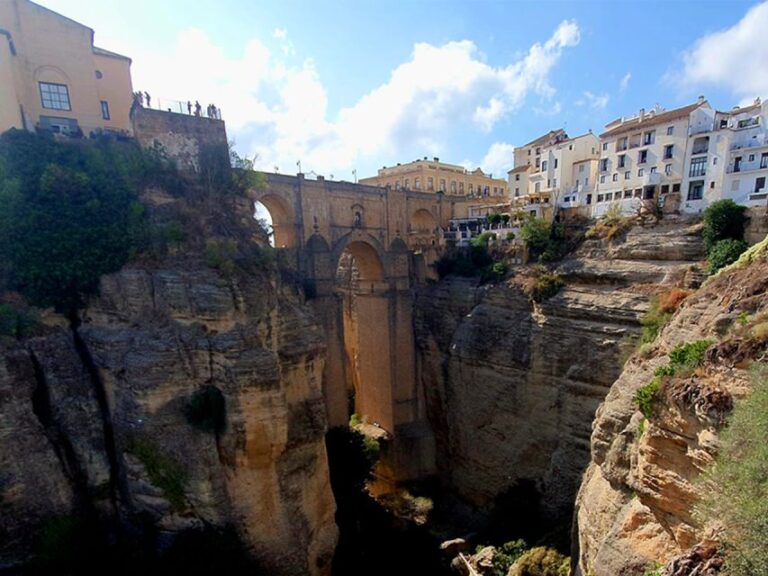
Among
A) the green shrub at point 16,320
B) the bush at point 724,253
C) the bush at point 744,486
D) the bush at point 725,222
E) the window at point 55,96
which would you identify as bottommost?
the bush at point 744,486

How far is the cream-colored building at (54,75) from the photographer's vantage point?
1254 cm

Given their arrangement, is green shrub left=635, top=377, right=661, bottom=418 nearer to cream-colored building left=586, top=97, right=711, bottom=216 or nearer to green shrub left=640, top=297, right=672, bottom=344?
green shrub left=640, top=297, right=672, bottom=344

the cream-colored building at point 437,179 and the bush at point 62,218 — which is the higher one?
the cream-colored building at point 437,179

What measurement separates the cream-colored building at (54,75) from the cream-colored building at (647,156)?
22145 millimetres

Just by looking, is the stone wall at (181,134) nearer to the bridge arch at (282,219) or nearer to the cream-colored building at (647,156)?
the bridge arch at (282,219)

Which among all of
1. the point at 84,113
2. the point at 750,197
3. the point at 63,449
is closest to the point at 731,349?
the point at 63,449

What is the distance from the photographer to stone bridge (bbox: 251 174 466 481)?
1978cm

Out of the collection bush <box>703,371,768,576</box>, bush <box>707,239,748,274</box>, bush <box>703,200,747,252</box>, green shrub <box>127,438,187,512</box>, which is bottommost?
green shrub <box>127,438,187,512</box>

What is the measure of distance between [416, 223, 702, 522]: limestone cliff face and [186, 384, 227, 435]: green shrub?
40.1ft

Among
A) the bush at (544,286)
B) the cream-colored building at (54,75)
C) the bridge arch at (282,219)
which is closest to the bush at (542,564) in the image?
the bush at (544,286)

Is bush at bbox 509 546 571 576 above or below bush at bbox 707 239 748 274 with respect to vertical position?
below

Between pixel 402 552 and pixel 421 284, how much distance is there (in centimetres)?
1300

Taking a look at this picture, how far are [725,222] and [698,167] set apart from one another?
29.1 ft

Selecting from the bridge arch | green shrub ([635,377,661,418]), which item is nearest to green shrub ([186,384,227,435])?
green shrub ([635,377,661,418])
